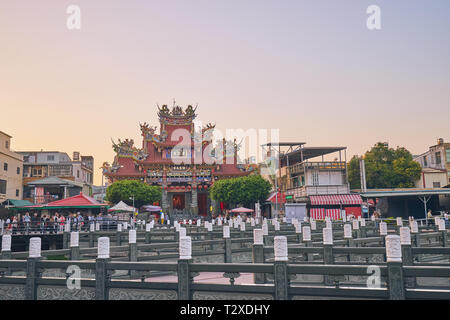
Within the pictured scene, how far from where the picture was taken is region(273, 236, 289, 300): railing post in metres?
6.89

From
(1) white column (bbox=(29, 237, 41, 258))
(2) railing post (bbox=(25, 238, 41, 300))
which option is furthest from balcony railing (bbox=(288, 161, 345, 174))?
(2) railing post (bbox=(25, 238, 41, 300))

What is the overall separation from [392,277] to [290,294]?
5.44ft

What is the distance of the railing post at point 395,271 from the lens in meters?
6.25

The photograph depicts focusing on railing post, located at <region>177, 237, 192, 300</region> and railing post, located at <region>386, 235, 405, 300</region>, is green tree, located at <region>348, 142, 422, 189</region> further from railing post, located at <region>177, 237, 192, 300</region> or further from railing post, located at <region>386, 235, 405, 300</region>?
railing post, located at <region>177, 237, 192, 300</region>

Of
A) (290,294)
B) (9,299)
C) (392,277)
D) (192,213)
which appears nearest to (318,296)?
(290,294)

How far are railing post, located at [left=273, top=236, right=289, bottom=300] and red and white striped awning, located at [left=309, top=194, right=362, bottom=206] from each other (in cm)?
3843

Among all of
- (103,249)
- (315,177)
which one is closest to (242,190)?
(315,177)

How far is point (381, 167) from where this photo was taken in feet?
184

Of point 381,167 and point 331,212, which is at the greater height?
point 381,167

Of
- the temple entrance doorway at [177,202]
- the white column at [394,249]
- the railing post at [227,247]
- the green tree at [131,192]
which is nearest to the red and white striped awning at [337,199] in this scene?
the green tree at [131,192]

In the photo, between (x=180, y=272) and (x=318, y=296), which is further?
(x=180, y=272)

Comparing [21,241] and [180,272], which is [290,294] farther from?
[21,241]

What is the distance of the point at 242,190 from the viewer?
161 ft

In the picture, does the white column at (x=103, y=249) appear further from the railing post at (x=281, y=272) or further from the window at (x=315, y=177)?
the window at (x=315, y=177)
